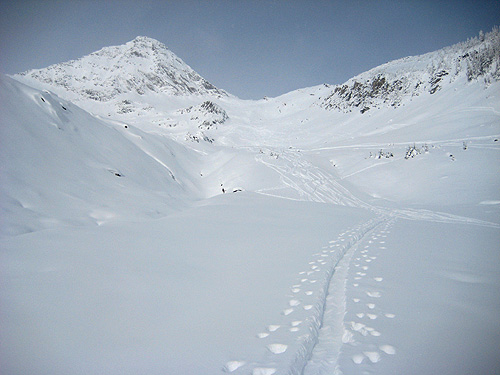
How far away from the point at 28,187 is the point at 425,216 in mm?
10495

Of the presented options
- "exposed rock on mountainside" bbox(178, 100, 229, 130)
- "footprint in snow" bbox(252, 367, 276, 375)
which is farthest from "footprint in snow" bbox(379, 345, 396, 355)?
"exposed rock on mountainside" bbox(178, 100, 229, 130)

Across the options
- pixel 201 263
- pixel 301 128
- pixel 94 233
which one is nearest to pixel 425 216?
pixel 201 263

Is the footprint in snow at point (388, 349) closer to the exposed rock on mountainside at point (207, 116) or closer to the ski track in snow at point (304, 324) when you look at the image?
the ski track in snow at point (304, 324)

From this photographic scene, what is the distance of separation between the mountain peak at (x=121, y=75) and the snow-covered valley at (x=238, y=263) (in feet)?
237

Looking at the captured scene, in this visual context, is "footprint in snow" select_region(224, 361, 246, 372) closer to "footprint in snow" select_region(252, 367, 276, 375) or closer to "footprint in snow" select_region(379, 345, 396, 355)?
"footprint in snow" select_region(252, 367, 276, 375)

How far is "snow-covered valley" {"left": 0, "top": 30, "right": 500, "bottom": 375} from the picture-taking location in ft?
6.22

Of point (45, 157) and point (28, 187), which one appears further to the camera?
point (45, 157)

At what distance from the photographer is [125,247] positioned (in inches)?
151

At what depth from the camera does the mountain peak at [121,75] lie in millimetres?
70000

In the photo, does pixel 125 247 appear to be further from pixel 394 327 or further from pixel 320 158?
pixel 320 158

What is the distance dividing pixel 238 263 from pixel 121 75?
96.6 meters


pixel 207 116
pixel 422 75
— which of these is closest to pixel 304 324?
pixel 422 75

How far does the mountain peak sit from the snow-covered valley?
72167 mm

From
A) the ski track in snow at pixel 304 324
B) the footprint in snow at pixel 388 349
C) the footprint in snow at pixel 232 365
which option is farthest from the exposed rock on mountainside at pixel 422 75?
the footprint in snow at pixel 232 365
